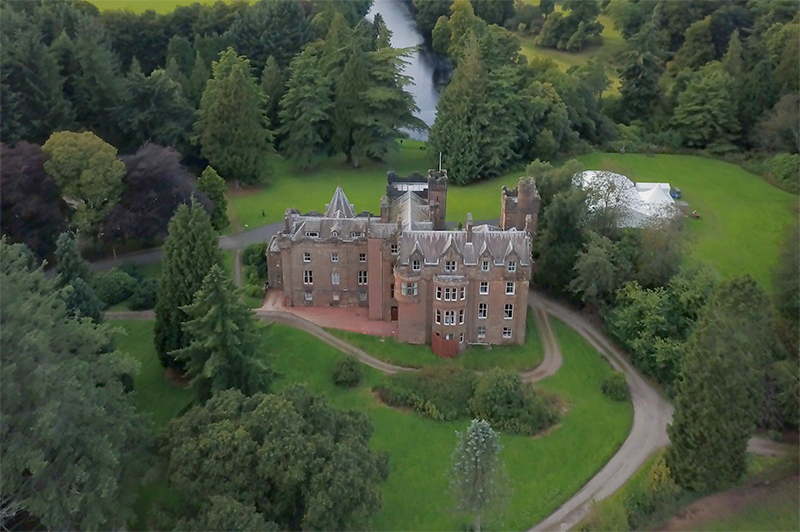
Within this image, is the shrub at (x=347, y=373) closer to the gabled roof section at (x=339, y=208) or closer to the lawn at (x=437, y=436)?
the lawn at (x=437, y=436)

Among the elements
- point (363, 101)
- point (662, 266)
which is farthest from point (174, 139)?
point (662, 266)

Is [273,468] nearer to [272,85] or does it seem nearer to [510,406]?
[510,406]

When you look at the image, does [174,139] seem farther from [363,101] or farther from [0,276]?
[0,276]

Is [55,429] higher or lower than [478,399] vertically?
higher

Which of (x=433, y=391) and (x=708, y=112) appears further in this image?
(x=708, y=112)

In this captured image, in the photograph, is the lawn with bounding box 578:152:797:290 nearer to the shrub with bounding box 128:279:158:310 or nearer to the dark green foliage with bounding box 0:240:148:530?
the shrub with bounding box 128:279:158:310

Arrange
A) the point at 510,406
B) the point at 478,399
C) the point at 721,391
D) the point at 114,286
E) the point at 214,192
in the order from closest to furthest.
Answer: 1. the point at 721,391
2. the point at 510,406
3. the point at 478,399
4. the point at 114,286
5. the point at 214,192

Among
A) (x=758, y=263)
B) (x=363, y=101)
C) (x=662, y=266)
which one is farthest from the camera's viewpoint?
(x=363, y=101)

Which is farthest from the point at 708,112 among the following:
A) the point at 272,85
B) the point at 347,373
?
the point at 347,373
